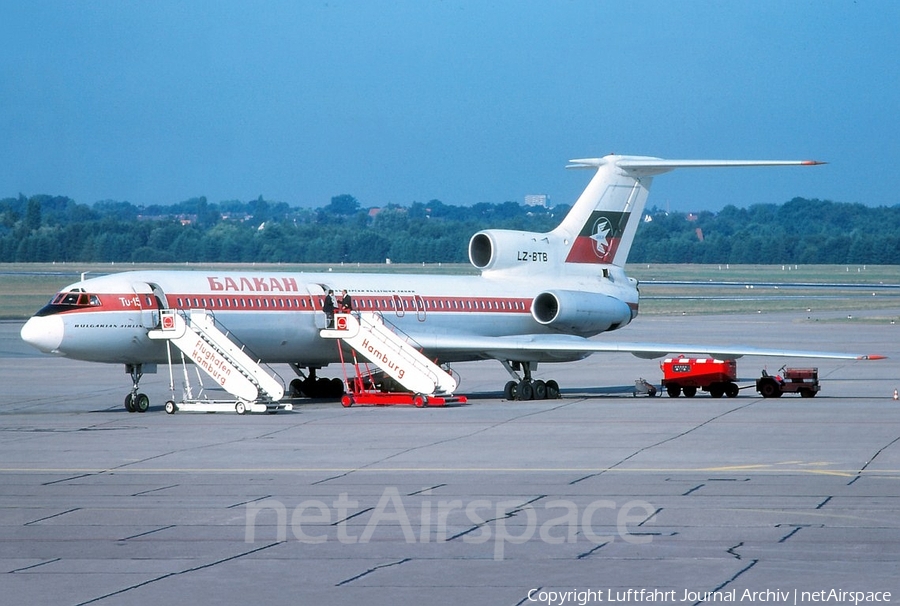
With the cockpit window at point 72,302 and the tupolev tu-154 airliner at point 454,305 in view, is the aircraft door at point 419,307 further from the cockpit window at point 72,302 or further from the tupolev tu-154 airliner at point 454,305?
the cockpit window at point 72,302

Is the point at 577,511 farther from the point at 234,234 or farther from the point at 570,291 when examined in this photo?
the point at 234,234

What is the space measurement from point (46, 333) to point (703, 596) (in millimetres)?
20387

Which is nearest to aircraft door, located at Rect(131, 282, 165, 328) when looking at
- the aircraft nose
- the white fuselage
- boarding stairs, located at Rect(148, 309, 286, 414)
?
the white fuselage

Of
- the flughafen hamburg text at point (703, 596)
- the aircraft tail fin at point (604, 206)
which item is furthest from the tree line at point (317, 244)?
the flughafen hamburg text at point (703, 596)

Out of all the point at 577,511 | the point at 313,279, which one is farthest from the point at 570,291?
the point at 577,511

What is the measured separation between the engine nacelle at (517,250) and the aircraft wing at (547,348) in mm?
2934

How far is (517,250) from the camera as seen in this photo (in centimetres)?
3619

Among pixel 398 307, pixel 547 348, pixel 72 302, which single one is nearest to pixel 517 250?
pixel 398 307

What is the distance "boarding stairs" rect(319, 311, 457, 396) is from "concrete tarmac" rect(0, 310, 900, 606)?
1.03 m

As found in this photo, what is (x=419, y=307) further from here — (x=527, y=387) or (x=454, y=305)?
(x=527, y=387)

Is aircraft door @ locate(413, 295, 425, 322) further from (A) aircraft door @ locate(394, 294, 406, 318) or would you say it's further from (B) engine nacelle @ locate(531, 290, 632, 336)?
(B) engine nacelle @ locate(531, 290, 632, 336)

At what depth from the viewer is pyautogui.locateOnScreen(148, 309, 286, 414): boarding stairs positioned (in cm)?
2853

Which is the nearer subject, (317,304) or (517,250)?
(317,304)

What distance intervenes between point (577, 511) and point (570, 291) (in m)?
20.4
